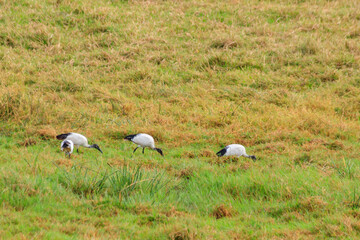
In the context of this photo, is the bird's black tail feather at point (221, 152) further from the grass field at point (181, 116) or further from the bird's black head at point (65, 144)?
the bird's black head at point (65, 144)

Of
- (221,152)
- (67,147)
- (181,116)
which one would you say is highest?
(67,147)

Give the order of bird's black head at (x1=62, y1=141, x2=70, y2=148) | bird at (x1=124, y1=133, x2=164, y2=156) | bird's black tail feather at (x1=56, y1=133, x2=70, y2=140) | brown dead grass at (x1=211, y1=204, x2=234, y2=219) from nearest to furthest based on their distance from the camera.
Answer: brown dead grass at (x1=211, y1=204, x2=234, y2=219)
bird's black head at (x1=62, y1=141, x2=70, y2=148)
bird's black tail feather at (x1=56, y1=133, x2=70, y2=140)
bird at (x1=124, y1=133, x2=164, y2=156)

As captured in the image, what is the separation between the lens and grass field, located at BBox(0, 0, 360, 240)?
16.9ft

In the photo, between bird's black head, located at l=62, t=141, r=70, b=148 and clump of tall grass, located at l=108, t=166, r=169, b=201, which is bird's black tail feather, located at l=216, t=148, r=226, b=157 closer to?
clump of tall grass, located at l=108, t=166, r=169, b=201

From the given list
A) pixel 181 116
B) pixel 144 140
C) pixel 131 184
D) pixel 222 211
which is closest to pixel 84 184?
pixel 131 184

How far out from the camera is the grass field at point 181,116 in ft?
16.9

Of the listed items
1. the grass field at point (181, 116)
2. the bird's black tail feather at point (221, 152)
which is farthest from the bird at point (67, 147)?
the bird's black tail feather at point (221, 152)

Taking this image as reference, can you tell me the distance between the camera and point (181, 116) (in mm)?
10297

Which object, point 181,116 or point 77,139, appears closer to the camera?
point 77,139

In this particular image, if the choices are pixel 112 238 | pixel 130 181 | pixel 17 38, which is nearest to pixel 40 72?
pixel 17 38

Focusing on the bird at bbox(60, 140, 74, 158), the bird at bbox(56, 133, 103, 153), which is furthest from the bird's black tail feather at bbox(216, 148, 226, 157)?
the bird at bbox(60, 140, 74, 158)

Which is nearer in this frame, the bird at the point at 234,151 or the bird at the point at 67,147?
the bird at the point at 67,147

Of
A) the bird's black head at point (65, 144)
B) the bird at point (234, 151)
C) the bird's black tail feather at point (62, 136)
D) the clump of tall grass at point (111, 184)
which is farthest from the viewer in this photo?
the bird's black tail feather at point (62, 136)

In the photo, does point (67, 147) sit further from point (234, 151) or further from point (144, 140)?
A: point (234, 151)
